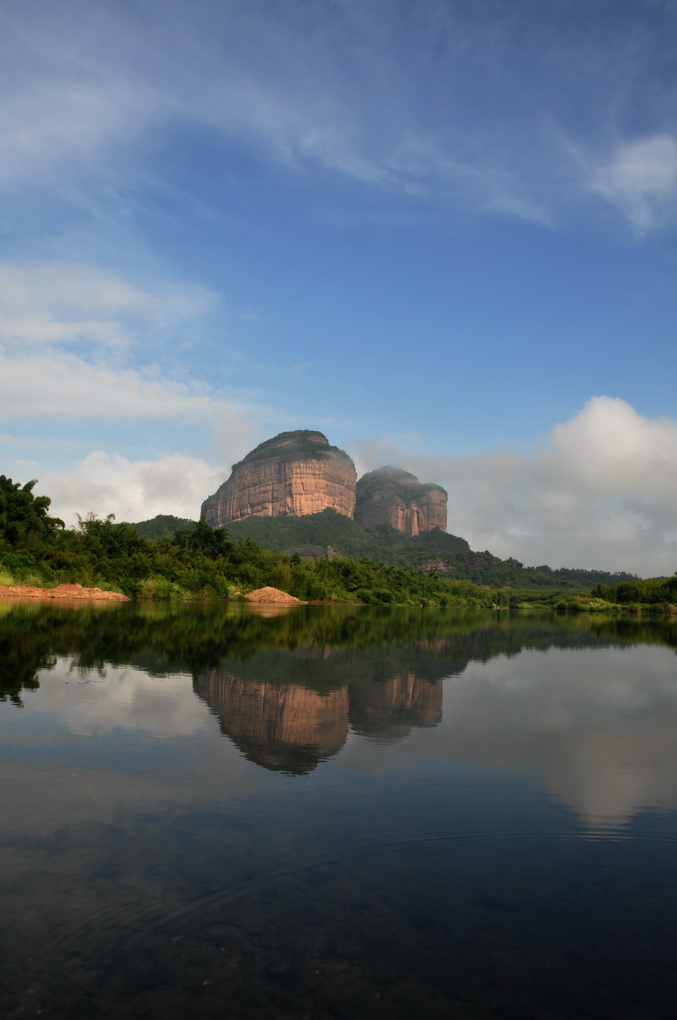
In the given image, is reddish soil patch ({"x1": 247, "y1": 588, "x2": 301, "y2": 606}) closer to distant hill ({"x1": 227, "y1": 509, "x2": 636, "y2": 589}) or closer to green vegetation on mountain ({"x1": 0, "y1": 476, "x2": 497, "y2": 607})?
green vegetation on mountain ({"x1": 0, "y1": 476, "x2": 497, "y2": 607})

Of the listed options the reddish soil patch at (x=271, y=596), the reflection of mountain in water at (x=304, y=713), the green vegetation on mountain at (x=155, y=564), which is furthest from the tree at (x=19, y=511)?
the reflection of mountain in water at (x=304, y=713)

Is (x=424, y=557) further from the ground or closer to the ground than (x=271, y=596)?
further from the ground

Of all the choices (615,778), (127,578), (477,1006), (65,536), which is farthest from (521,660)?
(65,536)

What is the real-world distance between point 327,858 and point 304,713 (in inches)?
201

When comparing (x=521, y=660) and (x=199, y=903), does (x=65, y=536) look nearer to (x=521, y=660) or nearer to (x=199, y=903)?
(x=521, y=660)

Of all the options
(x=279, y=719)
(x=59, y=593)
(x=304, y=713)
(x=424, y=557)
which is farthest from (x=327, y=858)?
(x=424, y=557)

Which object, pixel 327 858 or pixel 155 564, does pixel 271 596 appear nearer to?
pixel 155 564

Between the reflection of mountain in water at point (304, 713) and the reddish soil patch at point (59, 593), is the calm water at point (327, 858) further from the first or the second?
the reddish soil patch at point (59, 593)

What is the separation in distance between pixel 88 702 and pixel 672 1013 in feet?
29.1

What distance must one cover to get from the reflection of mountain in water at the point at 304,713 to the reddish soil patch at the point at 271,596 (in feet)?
183

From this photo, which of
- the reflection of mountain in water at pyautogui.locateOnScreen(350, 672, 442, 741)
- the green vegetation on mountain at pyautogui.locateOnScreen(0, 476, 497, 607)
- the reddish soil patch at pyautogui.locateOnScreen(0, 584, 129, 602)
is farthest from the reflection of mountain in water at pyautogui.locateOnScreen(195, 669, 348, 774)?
the green vegetation on mountain at pyautogui.locateOnScreen(0, 476, 497, 607)

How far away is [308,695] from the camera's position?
11.7 metres

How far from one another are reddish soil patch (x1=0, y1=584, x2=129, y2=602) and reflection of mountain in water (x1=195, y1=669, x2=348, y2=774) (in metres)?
34.9

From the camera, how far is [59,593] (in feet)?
155
